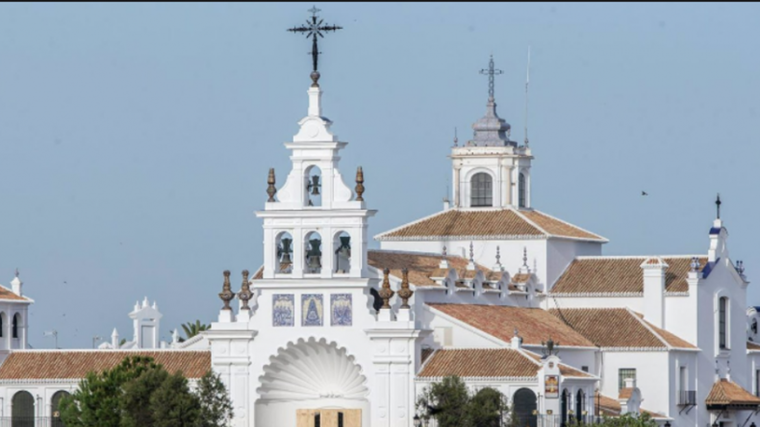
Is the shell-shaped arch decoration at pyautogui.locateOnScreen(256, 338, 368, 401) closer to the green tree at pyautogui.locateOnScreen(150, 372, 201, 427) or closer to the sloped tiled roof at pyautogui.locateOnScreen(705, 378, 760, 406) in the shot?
the green tree at pyautogui.locateOnScreen(150, 372, 201, 427)

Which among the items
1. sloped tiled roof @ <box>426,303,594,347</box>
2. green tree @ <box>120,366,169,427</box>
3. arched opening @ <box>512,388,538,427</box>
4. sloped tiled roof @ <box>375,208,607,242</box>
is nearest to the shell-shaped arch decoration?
sloped tiled roof @ <box>426,303,594,347</box>

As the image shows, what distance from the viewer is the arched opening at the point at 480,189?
11750cm

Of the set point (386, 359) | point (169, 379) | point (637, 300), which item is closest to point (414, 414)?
point (386, 359)

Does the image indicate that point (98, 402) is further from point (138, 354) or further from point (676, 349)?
point (676, 349)

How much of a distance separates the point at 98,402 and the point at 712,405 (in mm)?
28105

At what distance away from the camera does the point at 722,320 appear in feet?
374

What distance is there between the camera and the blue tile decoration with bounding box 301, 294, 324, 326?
10019 cm

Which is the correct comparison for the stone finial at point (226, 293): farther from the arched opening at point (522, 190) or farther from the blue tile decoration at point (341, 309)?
the arched opening at point (522, 190)

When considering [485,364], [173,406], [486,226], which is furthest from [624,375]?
[173,406]

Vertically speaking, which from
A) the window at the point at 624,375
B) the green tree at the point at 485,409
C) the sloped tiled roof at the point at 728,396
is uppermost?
the window at the point at 624,375

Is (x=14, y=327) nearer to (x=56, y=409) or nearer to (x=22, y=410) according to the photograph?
(x=22, y=410)

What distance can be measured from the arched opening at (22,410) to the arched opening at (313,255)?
41.4 feet

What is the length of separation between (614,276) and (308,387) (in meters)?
17.3

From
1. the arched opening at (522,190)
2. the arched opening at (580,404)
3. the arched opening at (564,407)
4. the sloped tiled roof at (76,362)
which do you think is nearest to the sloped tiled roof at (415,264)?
the arched opening at (522,190)
